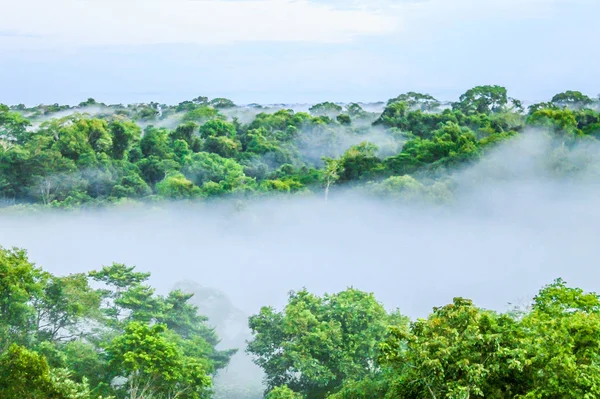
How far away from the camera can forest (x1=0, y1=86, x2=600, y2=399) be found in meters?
9.23

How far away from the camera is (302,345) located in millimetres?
16469

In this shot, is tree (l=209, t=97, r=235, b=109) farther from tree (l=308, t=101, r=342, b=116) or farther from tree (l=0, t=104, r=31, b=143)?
tree (l=0, t=104, r=31, b=143)

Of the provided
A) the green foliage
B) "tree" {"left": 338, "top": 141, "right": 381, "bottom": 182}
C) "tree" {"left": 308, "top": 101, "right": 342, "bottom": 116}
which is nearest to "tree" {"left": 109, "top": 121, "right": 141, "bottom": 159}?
"tree" {"left": 338, "top": 141, "right": 381, "bottom": 182}

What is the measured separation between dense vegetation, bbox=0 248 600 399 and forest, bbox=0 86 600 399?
35 mm

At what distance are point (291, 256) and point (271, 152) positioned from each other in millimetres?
13837

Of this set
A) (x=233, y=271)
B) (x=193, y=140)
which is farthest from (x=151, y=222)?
(x=193, y=140)

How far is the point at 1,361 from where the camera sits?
11.4m

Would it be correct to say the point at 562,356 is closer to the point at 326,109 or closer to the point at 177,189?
the point at 177,189

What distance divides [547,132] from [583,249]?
7.65 meters

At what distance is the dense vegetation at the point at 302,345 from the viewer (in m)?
8.78

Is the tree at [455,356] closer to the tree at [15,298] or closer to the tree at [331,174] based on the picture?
the tree at [15,298]

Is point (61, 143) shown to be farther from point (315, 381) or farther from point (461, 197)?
point (315, 381)

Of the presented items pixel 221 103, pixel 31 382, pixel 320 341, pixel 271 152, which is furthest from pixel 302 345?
pixel 221 103

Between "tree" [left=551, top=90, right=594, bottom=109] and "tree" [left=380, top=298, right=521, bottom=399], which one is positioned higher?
"tree" [left=380, top=298, right=521, bottom=399]
